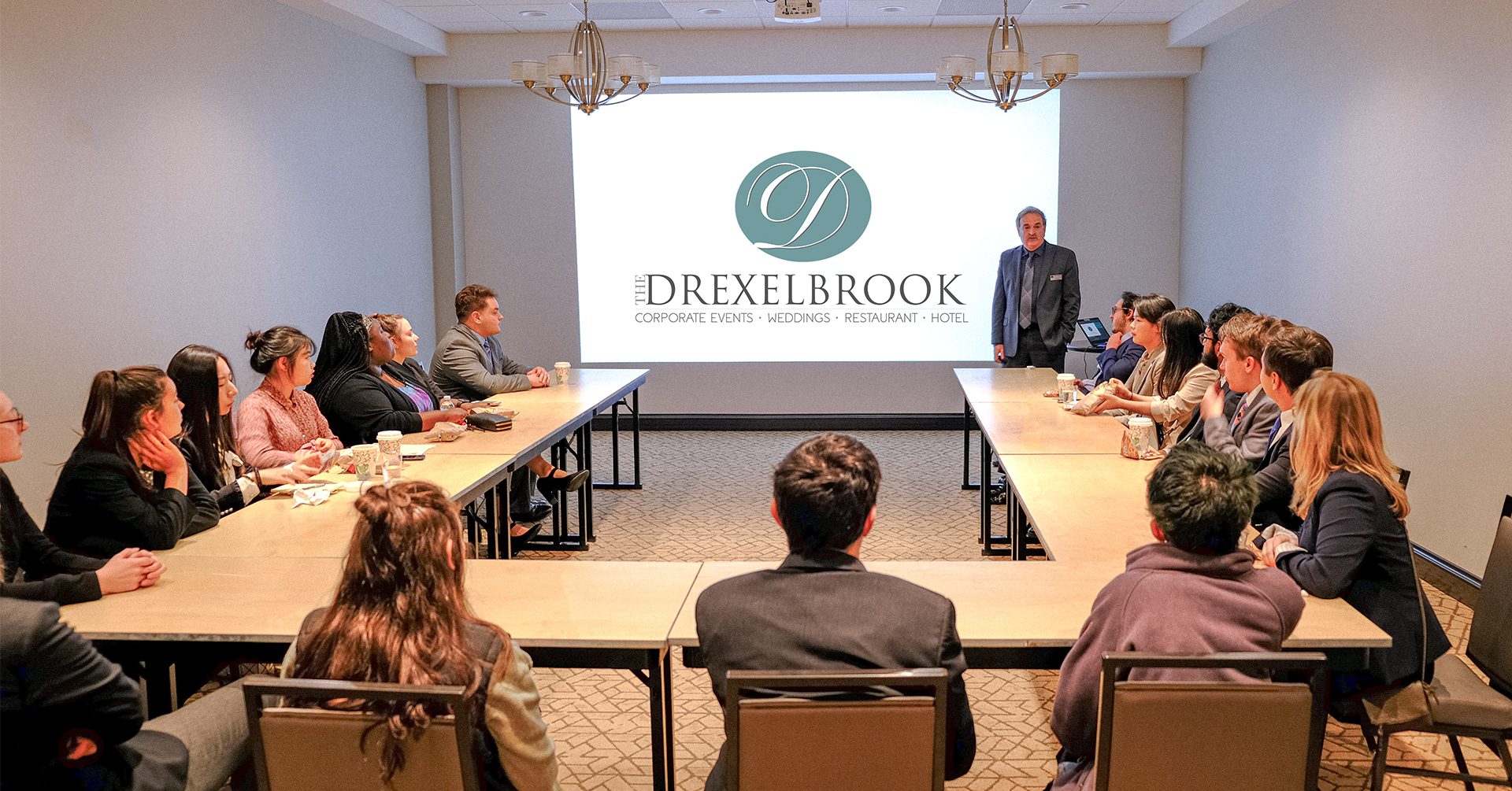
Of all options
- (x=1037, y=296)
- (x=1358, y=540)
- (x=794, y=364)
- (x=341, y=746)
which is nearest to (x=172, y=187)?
(x=341, y=746)

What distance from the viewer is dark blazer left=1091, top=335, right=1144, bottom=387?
234 inches

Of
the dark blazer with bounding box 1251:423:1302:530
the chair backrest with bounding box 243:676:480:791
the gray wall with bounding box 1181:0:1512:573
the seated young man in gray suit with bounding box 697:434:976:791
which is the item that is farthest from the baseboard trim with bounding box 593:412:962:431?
the chair backrest with bounding box 243:676:480:791

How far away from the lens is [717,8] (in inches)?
298

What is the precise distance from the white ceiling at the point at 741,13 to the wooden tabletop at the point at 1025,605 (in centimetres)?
543

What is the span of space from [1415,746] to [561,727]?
2.55 m

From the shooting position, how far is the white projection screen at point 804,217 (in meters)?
8.83

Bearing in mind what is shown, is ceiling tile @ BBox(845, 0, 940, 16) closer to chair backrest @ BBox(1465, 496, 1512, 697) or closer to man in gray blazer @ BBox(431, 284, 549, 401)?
man in gray blazer @ BBox(431, 284, 549, 401)

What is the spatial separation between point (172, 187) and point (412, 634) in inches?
181

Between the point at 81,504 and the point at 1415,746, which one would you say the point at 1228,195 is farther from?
the point at 81,504

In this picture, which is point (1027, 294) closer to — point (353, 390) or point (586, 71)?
point (586, 71)

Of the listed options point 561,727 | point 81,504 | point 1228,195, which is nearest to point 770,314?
point 1228,195

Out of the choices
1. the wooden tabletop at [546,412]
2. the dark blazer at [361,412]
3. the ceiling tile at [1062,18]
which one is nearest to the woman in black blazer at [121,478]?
the wooden tabletop at [546,412]

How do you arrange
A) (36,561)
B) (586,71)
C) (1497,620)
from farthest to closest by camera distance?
(586,71) → (36,561) → (1497,620)

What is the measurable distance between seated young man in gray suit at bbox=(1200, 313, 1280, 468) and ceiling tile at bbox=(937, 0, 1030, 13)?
4142 mm
